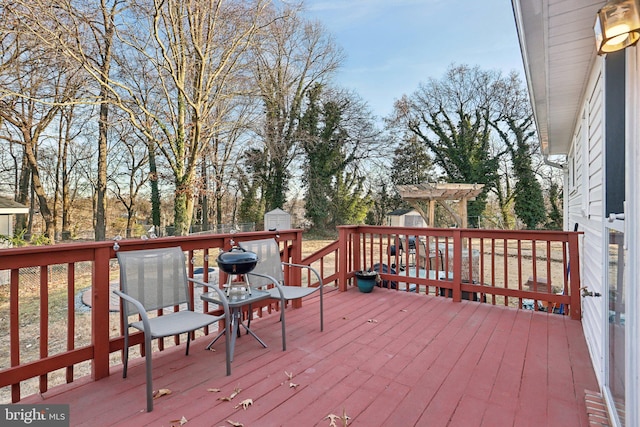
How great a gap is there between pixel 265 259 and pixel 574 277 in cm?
325

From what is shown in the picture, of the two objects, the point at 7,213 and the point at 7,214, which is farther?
the point at 7,214

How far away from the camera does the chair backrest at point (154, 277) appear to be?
2264mm

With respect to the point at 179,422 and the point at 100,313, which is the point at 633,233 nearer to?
the point at 179,422

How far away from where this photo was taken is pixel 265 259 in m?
3.27

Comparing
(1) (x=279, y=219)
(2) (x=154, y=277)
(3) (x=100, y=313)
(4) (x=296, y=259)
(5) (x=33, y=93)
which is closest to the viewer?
(3) (x=100, y=313)

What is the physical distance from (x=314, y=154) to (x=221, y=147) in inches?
164

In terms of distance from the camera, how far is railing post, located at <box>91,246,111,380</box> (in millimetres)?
2184

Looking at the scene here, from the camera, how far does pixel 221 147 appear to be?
13820mm

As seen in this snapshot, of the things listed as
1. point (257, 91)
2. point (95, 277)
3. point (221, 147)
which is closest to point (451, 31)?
point (257, 91)

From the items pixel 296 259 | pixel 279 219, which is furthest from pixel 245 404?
pixel 279 219

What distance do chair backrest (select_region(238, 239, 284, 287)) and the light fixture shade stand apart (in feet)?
9.04

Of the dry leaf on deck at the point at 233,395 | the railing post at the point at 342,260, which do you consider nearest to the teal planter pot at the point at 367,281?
the railing post at the point at 342,260

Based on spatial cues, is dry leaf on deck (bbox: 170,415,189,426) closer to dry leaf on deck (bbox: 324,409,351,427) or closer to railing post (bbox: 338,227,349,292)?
dry leaf on deck (bbox: 324,409,351,427)

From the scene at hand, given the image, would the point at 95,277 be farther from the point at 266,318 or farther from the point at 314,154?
the point at 314,154
